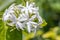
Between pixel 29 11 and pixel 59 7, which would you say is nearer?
pixel 29 11

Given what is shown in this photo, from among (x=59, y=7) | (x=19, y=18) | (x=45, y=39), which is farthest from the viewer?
(x=59, y=7)

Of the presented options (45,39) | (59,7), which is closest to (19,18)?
(45,39)

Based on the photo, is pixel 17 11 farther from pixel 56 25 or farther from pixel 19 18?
pixel 56 25

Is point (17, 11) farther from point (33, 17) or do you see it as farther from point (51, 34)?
point (51, 34)

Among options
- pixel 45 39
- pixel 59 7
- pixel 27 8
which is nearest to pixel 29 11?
pixel 27 8

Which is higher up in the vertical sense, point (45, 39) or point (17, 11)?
point (17, 11)

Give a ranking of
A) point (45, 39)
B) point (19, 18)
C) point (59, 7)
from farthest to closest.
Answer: point (59, 7)
point (45, 39)
point (19, 18)
